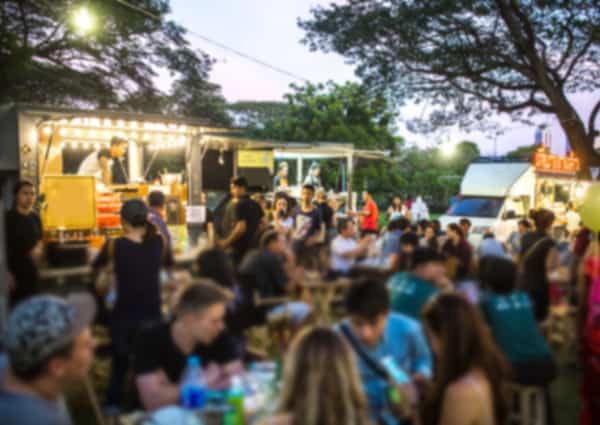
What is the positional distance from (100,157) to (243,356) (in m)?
6.63

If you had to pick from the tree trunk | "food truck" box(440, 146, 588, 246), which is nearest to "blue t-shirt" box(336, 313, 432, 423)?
"food truck" box(440, 146, 588, 246)

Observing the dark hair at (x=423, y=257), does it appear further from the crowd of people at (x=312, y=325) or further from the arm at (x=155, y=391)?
the arm at (x=155, y=391)

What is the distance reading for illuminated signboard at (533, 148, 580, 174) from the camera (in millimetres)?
16100

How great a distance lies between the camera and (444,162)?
56.4 m

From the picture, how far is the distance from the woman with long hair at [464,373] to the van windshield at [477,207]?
12502 mm

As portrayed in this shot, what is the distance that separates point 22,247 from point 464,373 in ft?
9.61

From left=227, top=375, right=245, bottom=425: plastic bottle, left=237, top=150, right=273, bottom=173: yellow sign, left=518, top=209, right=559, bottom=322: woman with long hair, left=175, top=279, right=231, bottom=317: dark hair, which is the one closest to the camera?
left=227, top=375, right=245, bottom=425: plastic bottle

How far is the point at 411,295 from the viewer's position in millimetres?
3871

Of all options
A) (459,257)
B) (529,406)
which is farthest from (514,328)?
(459,257)

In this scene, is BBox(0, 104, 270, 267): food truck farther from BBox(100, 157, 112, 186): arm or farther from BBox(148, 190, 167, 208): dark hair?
BBox(148, 190, 167, 208): dark hair

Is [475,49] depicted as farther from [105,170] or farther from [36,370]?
[36,370]

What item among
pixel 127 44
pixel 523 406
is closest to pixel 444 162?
pixel 127 44

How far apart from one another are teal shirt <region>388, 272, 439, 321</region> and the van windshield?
11.3 metres

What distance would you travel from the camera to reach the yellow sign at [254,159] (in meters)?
15.0
